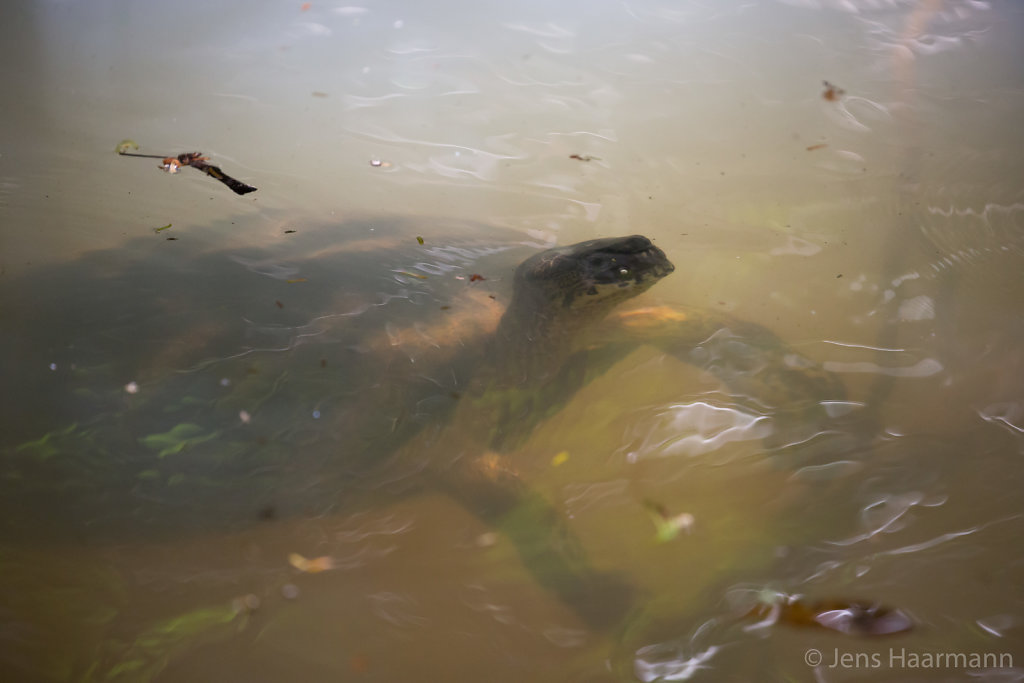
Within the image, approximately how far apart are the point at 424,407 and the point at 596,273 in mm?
700

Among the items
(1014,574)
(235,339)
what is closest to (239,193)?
(235,339)

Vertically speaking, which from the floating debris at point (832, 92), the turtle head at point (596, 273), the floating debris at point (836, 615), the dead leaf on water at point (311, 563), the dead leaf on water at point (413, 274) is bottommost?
the dead leaf on water at point (311, 563)

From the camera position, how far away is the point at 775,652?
1213 millimetres

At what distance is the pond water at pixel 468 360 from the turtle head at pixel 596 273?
0.16 m

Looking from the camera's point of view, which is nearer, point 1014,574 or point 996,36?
point 1014,574

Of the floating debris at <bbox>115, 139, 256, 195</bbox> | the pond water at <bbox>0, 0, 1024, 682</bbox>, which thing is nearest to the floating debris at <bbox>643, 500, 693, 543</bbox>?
the pond water at <bbox>0, 0, 1024, 682</bbox>

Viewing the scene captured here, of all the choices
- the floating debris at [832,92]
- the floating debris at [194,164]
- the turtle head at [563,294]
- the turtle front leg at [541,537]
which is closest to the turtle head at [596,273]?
the turtle head at [563,294]

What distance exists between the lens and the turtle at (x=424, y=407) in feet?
4.62

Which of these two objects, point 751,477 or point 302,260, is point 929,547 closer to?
point 751,477

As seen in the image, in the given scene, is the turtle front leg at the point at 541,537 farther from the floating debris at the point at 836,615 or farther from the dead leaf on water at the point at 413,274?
the dead leaf on water at the point at 413,274

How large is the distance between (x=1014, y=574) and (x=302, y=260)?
208 centimetres

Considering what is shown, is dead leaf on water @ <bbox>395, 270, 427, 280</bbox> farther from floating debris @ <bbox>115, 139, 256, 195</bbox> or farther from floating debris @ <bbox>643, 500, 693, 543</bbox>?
floating debris @ <bbox>643, 500, 693, 543</bbox>

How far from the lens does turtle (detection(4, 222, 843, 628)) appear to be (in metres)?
1.41

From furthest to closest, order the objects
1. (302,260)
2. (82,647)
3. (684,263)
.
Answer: (684,263) < (302,260) < (82,647)
